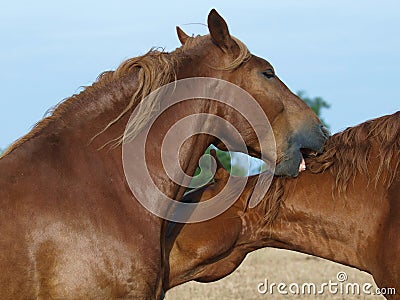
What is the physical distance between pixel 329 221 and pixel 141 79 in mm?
1899

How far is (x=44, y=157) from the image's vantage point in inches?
Result: 181

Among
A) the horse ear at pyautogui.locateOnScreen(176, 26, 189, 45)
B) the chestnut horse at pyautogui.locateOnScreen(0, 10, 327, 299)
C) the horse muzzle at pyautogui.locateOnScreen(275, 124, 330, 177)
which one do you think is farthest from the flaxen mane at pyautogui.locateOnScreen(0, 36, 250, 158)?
the horse muzzle at pyautogui.locateOnScreen(275, 124, 330, 177)

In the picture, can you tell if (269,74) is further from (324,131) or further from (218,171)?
(218,171)

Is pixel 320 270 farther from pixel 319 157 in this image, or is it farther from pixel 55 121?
pixel 55 121

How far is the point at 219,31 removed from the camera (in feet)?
16.8

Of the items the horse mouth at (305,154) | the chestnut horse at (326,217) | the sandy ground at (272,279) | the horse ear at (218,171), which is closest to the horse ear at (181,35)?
the horse ear at (218,171)

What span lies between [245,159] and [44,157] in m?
1.77

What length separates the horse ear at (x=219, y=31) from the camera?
16.5ft

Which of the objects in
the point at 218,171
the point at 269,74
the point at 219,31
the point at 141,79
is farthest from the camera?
the point at 218,171

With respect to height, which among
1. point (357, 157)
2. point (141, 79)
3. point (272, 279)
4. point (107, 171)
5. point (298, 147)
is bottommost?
point (272, 279)

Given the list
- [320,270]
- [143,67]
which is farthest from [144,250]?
[320,270]

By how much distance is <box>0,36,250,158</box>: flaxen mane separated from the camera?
16.0 ft

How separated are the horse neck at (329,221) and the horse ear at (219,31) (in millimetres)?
1318

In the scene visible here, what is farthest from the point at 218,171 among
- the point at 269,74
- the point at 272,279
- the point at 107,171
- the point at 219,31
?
the point at 272,279
